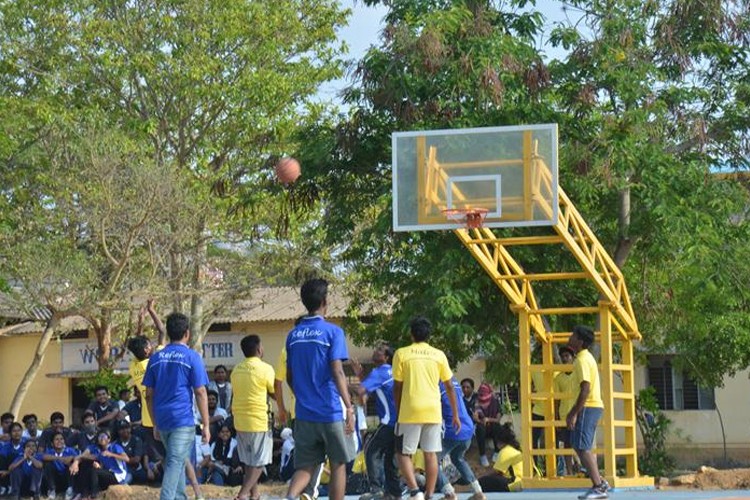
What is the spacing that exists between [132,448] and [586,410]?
8.22 m

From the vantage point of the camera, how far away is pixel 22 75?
34438 millimetres

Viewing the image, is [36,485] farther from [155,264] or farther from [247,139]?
[247,139]

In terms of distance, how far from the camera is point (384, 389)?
15.3 metres

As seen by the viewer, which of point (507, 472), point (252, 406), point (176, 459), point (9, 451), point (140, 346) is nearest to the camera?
point (176, 459)

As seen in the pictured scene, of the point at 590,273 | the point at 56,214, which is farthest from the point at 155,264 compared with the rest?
the point at 590,273

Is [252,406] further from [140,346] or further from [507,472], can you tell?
[507,472]

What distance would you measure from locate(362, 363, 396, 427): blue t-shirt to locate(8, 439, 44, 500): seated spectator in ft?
24.7

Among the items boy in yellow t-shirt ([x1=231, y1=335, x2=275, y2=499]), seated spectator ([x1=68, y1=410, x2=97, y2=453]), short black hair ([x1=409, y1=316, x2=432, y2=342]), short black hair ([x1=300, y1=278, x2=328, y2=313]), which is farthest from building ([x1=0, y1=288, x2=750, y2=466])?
short black hair ([x1=300, y1=278, x2=328, y2=313])

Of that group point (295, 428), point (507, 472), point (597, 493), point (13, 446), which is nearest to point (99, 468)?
point (13, 446)

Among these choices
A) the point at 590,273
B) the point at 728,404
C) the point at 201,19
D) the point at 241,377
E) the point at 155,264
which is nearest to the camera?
the point at 241,377

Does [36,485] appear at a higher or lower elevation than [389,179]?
lower

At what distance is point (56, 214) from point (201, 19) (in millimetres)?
5954

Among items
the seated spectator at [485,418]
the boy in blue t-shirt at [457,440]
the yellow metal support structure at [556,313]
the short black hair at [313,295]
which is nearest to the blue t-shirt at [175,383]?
the short black hair at [313,295]

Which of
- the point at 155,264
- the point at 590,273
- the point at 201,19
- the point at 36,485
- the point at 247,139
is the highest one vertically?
the point at 201,19
